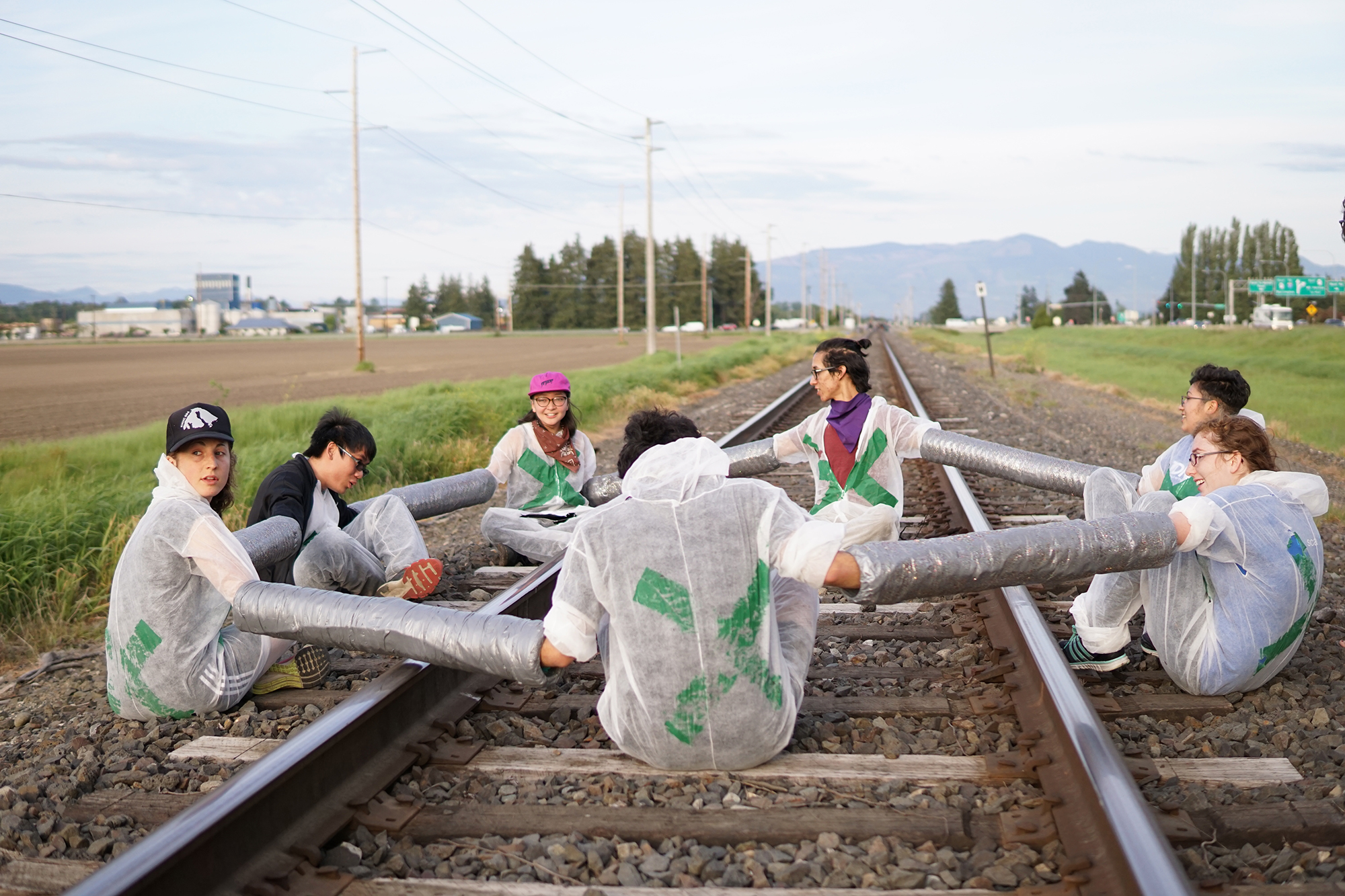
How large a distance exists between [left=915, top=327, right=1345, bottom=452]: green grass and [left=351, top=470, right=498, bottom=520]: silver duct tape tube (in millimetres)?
12306

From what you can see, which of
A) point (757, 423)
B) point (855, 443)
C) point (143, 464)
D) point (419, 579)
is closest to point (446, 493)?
point (419, 579)

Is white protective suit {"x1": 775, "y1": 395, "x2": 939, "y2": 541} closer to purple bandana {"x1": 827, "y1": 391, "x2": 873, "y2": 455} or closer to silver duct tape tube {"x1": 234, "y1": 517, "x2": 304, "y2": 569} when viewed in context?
purple bandana {"x1": 827, "y1": 391, "x2": 873, "y2": 455}

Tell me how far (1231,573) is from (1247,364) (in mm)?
37621

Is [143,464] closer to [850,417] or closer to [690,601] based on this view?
[850,417]

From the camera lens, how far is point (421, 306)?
16388 cm

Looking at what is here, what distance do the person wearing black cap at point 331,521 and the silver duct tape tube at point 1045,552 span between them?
9.31ft

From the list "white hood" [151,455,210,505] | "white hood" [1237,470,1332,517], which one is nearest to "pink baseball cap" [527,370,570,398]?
"white hood" [151,455,210,505]

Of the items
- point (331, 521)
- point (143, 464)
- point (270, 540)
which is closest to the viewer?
point (270, 540)

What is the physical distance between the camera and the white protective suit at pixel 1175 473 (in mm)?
4352

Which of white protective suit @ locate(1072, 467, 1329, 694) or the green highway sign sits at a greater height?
the green highway sign

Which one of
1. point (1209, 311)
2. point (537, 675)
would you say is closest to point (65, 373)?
point (537, 675)

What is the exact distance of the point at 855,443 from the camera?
18.3 feet

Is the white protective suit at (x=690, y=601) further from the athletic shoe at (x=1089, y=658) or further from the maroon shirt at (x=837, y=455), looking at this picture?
the maroon shirt at (x=837, y=455)

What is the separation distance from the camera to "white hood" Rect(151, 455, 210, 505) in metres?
3.92
